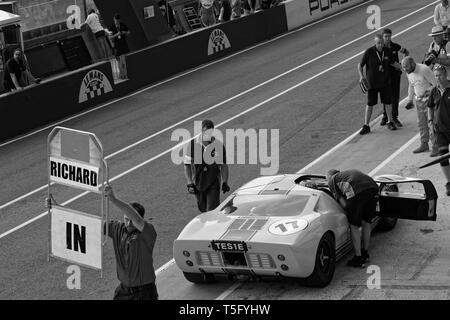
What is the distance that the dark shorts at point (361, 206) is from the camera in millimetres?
11484

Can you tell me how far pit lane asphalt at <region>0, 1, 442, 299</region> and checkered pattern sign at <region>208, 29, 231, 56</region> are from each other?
741 millimetres

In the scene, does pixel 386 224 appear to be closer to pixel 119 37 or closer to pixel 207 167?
pixel 207 167

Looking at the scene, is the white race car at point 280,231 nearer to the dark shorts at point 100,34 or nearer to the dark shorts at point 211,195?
the dark shorts at point 211,195

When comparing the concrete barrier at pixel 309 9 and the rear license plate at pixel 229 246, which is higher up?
the rear license plate at pixel 229 246

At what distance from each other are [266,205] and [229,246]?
3.64 ft

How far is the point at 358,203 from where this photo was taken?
11.5 metres

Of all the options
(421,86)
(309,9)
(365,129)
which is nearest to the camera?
(421,86)

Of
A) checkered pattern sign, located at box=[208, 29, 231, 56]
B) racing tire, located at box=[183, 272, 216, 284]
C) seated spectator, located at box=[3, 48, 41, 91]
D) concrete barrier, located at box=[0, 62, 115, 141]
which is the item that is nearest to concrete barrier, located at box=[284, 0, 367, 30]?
checkered pattern sign, located at box=[208, 29, 231, 56]

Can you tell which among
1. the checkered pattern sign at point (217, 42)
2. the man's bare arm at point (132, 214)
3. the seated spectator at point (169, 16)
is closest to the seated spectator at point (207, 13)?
the seated spectator at point (169, 16)

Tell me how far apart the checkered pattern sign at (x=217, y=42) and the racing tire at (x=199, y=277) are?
723 inches

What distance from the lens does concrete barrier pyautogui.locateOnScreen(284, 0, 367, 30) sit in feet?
109

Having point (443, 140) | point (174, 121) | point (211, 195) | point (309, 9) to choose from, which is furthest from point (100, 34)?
point (443, 140)

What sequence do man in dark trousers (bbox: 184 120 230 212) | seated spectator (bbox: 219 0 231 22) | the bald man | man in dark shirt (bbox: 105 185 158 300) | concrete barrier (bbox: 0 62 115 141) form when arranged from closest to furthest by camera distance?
man in dark shirt (bbox: 105 185 158 300)
man in dark trousers (bbox: 184 120 230 212)
the bald man
concrete barrier (bbox: 0 62 115 141)
seated spectator (bbox: 219 0 231 22)

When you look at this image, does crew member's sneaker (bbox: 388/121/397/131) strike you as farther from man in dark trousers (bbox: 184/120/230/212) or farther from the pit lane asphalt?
man in dark trousers (bbox: 184/120/230/212)
